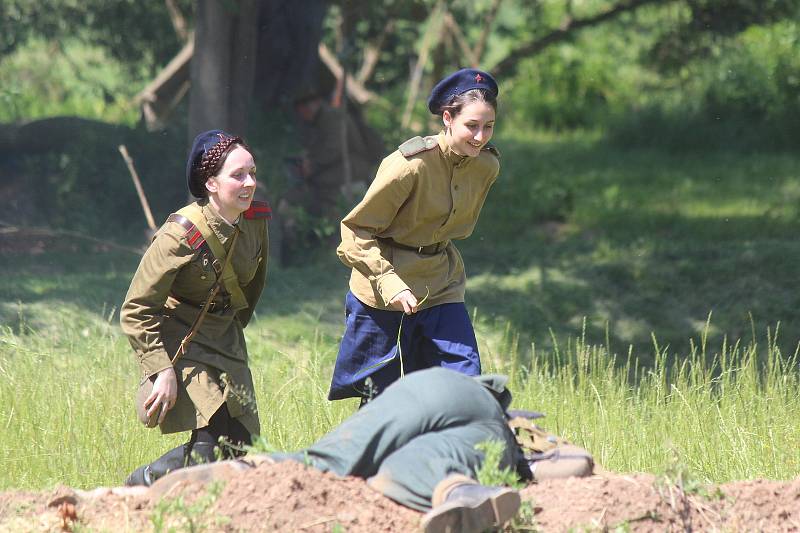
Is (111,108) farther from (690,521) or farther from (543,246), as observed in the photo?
(690,521)

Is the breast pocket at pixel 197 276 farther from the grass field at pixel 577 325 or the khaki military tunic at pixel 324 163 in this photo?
the khaki military tunic at pixel 324 163

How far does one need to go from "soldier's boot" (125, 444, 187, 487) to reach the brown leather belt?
113 centimetres

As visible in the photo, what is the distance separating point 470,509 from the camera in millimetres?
3320

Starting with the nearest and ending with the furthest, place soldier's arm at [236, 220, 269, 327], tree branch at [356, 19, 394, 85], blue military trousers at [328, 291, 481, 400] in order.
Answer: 1. soldier's arm at [236, 220, 269, 327]
2. blue military trousers at [328, 291, 481, 400]
3. tree branch at [356, 19, 394, 85]

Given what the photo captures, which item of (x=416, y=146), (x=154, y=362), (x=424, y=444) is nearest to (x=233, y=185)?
(x=154, y=362)

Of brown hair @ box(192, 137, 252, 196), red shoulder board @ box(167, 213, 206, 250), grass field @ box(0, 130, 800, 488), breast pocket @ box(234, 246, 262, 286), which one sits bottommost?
grass field @ box(0, 130, 800, 488)

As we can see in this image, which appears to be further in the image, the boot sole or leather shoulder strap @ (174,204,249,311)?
leather shoulder strap @ (174,204,249,311)

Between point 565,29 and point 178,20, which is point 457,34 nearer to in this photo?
point 565,29

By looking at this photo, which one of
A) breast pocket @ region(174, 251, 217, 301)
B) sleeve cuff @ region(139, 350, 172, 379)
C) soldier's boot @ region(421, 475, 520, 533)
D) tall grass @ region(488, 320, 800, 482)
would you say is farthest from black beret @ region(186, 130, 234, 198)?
tall grass @ region(488, 320, 800, 482)

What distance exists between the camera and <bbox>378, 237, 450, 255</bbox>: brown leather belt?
480cm

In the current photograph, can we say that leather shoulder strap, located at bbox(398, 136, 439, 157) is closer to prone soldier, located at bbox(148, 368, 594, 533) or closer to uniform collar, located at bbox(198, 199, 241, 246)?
uniform collar, located at bbox(198, 199, 241, 246)

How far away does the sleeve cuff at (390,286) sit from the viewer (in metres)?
4.43

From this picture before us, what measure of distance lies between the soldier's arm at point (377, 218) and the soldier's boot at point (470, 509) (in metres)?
1.24

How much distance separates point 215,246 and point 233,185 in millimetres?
221
